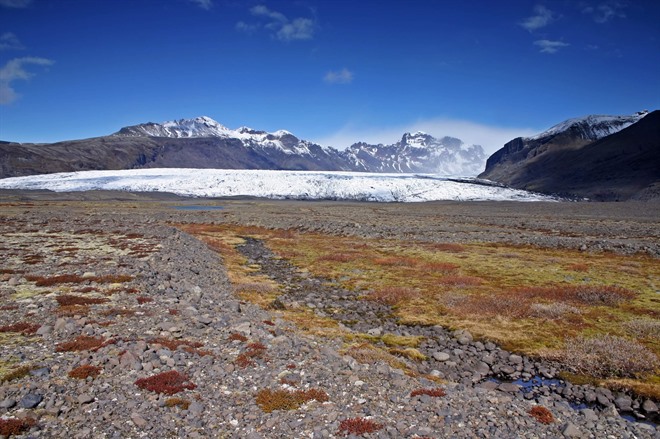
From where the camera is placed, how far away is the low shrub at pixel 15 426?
25.5 feet

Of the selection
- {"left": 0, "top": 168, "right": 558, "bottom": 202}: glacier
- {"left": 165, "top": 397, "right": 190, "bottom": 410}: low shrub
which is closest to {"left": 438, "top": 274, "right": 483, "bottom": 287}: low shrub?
{"left": 165, "top": 397, "right": 190, "bottom": 410}: low shrub

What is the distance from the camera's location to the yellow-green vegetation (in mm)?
18344

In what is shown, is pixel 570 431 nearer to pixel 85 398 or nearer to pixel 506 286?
pixel 85 398

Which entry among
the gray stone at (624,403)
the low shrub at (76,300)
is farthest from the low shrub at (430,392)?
the low shrub at (76,300)

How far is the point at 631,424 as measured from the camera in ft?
34.9

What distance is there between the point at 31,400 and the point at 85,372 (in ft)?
5.03

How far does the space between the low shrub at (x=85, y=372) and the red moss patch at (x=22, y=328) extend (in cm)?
440

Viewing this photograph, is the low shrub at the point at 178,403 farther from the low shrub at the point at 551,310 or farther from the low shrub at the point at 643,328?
the low shrub at the point at 643,328

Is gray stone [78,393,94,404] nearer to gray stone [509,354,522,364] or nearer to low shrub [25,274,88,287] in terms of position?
gray stone [509,354,522,364]

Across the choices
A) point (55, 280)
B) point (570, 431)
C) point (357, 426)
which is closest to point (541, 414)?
point (570, 431)

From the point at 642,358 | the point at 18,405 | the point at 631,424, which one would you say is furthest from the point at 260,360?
the point at 642,358

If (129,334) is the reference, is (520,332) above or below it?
below

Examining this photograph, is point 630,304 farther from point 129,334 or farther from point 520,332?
point 129,334

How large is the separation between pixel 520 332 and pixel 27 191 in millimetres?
167384
